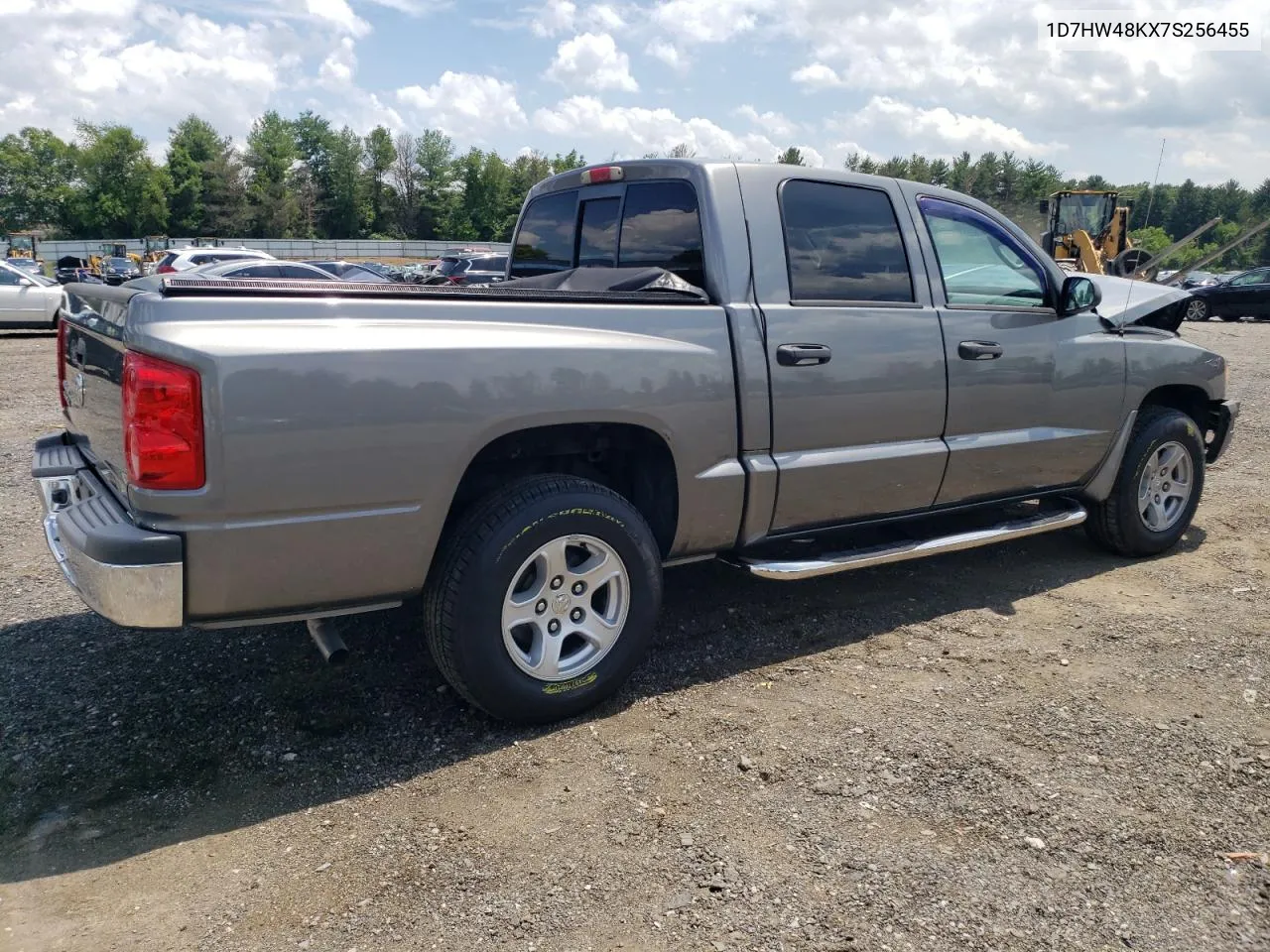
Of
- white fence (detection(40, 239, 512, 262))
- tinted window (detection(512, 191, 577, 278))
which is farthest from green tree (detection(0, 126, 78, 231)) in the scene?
tinted window (detection(512, 191, 577, 278))

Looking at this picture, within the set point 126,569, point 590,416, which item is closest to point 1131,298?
point 590,416

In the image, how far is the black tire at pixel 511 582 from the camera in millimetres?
3150

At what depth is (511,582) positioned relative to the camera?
322cm

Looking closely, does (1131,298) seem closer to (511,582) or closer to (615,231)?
(615,231)

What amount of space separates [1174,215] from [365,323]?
69568 mm

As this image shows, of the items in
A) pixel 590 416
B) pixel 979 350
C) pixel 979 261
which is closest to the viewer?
pixel 590 416

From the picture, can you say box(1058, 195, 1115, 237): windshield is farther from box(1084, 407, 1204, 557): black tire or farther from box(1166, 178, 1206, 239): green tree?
box(1166, 178, 1206, 239): green tree

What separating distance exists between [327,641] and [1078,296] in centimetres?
379

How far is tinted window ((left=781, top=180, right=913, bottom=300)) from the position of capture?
3941 millimetres

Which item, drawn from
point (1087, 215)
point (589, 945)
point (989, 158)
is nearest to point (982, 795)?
point (589, 945)

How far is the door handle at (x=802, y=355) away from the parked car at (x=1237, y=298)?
85.0 ft

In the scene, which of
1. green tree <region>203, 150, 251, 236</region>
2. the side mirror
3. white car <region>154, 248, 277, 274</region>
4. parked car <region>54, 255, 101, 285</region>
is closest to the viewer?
the side mirror

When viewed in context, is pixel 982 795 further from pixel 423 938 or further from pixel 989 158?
pixel 989 158

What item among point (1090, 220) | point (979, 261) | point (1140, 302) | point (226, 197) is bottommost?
point (1140, 302)
